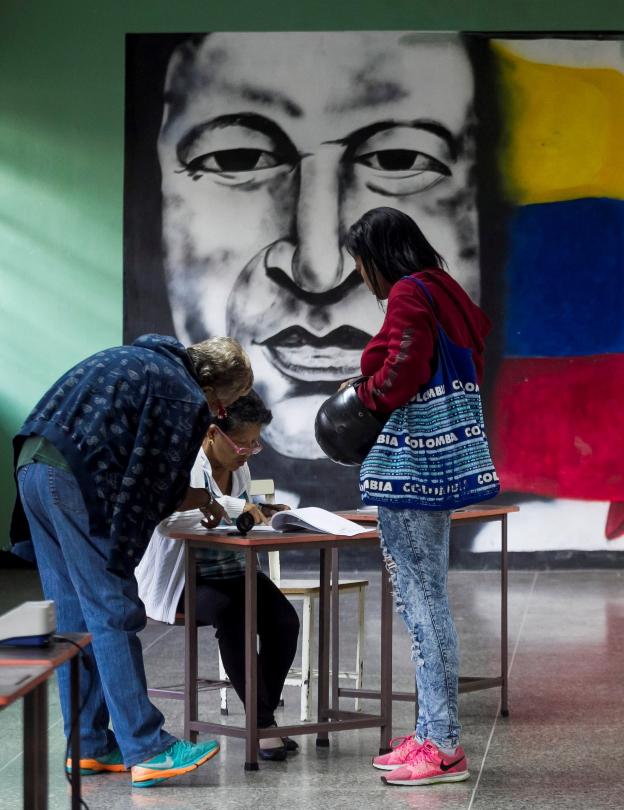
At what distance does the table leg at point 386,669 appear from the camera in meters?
3.58

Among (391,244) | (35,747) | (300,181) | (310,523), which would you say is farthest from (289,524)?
(300,181)

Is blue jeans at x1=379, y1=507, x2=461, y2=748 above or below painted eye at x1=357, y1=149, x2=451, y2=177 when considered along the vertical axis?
below

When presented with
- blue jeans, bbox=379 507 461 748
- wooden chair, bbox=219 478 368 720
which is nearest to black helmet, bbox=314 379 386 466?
blue jeans, bbox=379 507 461 748

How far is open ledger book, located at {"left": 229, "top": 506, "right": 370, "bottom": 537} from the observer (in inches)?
136

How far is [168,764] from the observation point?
3199 millimetres

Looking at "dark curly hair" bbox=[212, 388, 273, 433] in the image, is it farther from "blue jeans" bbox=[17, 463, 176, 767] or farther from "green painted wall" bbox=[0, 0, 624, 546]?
"green painted wall" bbox=[0, 0, 624, 546]

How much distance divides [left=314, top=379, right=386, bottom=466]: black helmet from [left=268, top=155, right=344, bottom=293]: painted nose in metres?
4.53

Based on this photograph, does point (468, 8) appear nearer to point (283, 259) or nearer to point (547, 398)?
point (283, 259)

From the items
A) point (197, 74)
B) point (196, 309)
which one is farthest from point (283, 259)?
point (197, 74)

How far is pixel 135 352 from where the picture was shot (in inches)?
125

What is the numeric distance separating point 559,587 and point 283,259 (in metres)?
2.61

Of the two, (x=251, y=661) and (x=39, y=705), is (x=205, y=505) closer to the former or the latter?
(x=251, y=661)

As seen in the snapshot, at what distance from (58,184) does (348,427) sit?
5.08 meters

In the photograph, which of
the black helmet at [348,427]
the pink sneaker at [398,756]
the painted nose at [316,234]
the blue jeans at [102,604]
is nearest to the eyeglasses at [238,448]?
the black helmet at [348,427]
